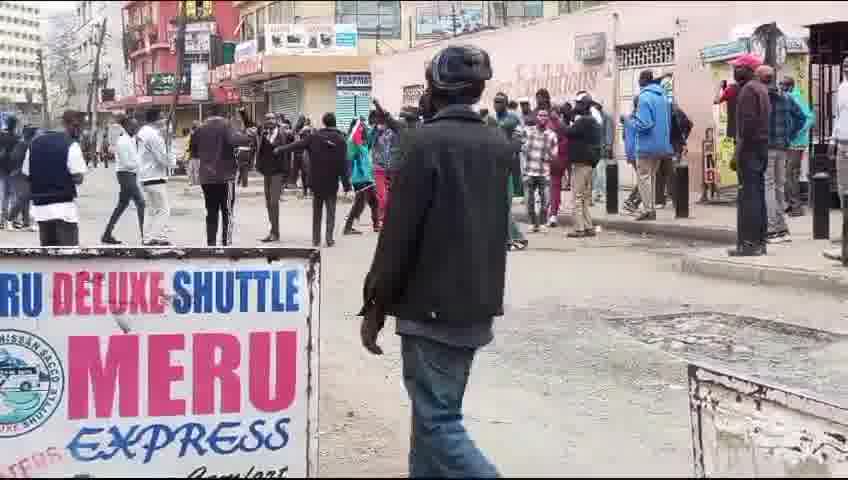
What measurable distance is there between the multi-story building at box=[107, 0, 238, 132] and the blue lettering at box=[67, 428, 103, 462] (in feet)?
145

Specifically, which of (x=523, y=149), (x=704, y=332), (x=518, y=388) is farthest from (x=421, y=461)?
(x=523, y=149)

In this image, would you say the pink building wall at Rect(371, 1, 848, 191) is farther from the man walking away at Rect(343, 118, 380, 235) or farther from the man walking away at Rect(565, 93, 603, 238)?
the man walking away at Rect(343, 118, 380, 235)

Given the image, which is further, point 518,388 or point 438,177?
point 518,388

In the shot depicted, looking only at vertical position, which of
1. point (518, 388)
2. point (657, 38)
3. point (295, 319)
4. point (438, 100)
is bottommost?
point (518, 388)

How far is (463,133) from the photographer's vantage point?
3.81 metres

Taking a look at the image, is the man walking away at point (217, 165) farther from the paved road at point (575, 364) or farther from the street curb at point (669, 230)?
the street curb at point (669, 230)

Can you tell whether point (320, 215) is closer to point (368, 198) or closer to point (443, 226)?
point (368, 198)

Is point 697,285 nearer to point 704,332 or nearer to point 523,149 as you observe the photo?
point 704,332

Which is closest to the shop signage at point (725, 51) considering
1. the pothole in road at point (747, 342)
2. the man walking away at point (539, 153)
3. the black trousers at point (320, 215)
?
the man walking away at point (539, 153)

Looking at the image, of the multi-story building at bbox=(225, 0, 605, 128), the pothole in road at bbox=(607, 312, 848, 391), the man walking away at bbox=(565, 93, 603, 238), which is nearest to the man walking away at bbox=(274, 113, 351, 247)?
the man walking away at bbox=(565, 93, 603, 238)

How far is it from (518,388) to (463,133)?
3.13 m

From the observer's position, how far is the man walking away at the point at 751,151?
1075 centimetres

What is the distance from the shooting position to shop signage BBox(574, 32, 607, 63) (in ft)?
78.8

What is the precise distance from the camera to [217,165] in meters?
12.4
